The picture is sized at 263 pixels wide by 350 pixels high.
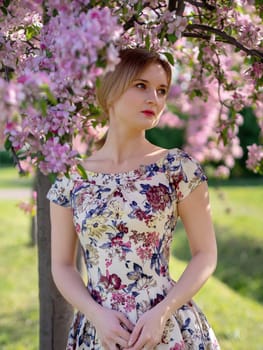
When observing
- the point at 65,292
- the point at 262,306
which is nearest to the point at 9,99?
the point at 65,292

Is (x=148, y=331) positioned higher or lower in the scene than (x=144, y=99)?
lower

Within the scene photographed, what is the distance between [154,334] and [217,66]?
1342 mm

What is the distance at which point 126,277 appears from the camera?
2.36m

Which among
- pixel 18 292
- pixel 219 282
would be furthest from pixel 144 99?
pixel 219 282

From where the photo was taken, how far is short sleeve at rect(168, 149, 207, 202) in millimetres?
2395

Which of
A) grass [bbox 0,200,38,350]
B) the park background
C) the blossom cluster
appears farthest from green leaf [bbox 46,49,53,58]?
grass [bbox 0,200,38,350]

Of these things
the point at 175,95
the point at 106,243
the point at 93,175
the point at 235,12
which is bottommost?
the point at 175,95

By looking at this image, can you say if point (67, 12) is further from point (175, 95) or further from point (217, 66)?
point (175, 95)

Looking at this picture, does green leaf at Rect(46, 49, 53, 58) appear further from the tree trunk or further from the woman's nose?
the tree trunk

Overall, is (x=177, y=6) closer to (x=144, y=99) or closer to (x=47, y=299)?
(x=144, y=99)

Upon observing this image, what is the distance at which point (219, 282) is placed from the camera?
805 centimetres

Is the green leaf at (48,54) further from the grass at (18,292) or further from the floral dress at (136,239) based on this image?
the grass at (18,292)

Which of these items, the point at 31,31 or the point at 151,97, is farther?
the point at 31,31

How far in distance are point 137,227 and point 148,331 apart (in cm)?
35
